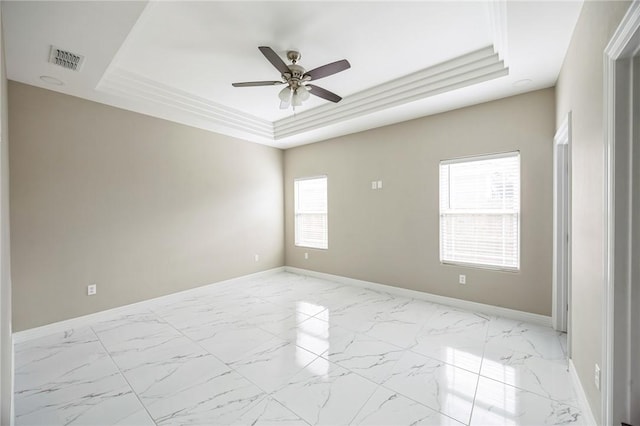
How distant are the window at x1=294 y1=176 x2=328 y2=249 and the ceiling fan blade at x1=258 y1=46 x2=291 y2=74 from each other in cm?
289

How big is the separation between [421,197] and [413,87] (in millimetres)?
1562

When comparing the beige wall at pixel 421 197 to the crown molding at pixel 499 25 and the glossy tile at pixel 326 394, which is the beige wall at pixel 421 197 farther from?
the glossy tile at pixel 326 394

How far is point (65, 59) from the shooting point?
2578 mm

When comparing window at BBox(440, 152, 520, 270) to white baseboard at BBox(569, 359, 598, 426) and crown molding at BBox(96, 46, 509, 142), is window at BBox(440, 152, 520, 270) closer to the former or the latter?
crown molding at BBox(96, 46, 509, 142)

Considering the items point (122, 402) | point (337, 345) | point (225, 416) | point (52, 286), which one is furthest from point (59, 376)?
point (337, 345)

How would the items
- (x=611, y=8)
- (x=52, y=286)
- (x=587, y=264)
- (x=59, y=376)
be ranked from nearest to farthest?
(x=611, y=8) < (x=587, y=264) < (x=59, y=376) < (x=52, y=286)

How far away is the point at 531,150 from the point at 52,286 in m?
5.88

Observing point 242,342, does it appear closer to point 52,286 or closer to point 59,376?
point 59,376

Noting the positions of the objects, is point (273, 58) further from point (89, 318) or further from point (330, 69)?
point (89, 318)

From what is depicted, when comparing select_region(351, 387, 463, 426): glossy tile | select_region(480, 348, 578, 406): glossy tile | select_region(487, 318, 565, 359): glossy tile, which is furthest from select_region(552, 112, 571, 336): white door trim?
select_region(351, 387, 463, 426): glossy tile

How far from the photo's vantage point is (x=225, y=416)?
6.15ft

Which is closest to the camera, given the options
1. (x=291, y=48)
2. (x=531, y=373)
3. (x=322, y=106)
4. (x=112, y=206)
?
(x=531, y=373)

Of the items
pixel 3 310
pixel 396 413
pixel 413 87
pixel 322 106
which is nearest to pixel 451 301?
pixel 396 413

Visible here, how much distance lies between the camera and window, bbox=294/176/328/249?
220 inches
